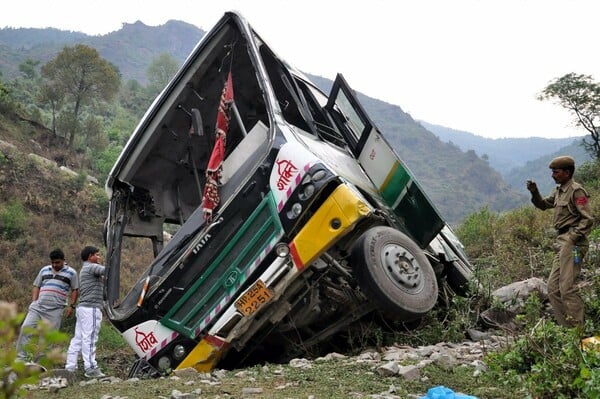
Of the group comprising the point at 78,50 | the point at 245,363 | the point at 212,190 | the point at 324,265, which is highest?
the point at 78,50

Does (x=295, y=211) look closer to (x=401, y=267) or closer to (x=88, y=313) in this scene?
(x=401, y=267)

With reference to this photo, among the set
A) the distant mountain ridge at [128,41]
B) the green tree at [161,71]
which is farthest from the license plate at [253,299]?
the distant mountain ridge at [128,41]

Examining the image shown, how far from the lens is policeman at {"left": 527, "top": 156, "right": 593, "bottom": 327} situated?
395 cm

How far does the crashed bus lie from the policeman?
0.85 metres

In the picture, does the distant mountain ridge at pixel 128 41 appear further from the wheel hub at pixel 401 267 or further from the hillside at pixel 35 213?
the wheel hub at pixel 401 267

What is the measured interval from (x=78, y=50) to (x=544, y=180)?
64328mm

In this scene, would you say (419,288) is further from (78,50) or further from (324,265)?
(78,50)

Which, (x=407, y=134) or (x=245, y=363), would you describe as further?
(x=407, y=134)

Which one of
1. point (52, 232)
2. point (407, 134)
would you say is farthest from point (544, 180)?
point (52, 232)

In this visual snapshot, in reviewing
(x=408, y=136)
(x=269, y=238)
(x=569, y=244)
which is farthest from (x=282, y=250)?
(x=408, y=136)

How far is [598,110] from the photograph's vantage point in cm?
2378

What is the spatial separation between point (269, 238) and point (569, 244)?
2059 mm

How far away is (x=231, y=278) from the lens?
13.2 feet

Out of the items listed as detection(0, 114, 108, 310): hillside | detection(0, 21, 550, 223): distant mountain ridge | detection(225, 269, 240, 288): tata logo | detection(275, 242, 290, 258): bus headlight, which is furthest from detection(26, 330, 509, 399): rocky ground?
detection(0, 21, 550, 223): distant mountain ridge
